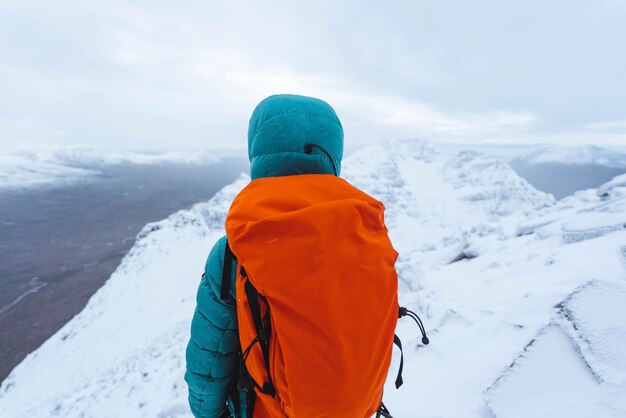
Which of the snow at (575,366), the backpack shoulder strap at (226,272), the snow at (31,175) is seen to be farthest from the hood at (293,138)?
the snow at (31,175)

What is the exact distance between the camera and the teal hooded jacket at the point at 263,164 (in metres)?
1.56

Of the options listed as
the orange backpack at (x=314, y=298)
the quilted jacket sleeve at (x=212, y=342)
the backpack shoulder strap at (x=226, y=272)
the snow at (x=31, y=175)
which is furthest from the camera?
the snow at (x=31, y=175)

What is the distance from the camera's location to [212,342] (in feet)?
5.71

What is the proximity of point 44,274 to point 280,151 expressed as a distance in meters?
61.5

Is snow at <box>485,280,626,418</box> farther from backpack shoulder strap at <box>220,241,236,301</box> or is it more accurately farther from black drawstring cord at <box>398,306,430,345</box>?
backpack shoulder strap at <box>220,241,236,301</box>

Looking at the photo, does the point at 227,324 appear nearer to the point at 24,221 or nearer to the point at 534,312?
the point at 534,312

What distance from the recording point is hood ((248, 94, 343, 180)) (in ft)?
5.10

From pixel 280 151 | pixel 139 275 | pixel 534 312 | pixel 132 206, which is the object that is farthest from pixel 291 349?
pixel 132 206

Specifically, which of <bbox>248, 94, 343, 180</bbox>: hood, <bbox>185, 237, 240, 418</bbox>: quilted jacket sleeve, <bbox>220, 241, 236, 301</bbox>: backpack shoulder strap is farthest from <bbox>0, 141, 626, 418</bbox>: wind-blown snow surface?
<bbox>248, 94, 343, 180</bbox>: hood

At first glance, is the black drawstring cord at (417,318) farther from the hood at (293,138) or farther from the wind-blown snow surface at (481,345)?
the wind-blown snow surface at (481,345)

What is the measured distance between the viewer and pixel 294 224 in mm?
1149

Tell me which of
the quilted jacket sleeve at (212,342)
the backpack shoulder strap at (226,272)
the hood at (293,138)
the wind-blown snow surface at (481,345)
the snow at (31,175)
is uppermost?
the hood at (293,138)

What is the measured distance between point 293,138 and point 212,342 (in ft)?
4.48

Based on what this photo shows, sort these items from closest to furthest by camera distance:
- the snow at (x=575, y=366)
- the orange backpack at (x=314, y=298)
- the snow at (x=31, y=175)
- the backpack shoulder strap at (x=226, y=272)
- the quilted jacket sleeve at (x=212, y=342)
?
the orange backpack at (x=314, y=298)
the backpack shoulder strap at (x=226, y=272)
the quilted jacket sleeve at (x=212, y=342)
the snow at (x=575, y=366)
the snow at (x=31, y=175)
